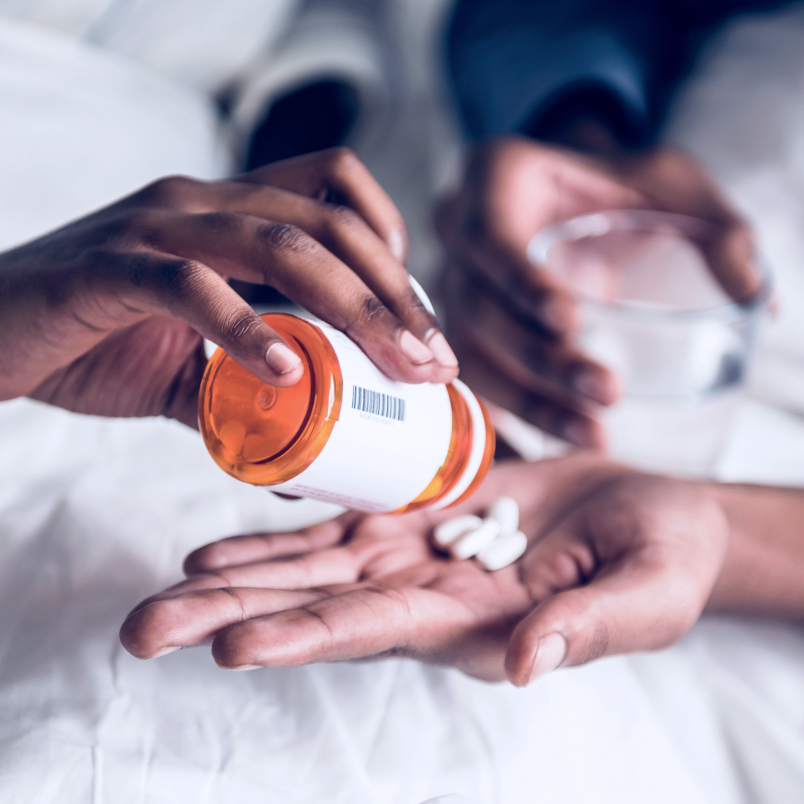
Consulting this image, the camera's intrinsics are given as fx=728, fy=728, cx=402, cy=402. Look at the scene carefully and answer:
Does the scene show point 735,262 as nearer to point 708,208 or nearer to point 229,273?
point 708,208

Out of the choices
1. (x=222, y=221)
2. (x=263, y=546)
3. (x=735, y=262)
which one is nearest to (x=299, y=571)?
(x=263, y=546)

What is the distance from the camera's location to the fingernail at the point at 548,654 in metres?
0.43

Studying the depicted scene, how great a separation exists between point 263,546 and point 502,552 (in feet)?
0.61

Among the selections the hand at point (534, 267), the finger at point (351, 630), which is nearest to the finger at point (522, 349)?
the hand at point (534, 267)

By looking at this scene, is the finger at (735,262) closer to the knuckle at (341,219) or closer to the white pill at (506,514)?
the white pill at (506,514)

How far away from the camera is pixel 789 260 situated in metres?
1.02

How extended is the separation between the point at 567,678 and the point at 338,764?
0.19m

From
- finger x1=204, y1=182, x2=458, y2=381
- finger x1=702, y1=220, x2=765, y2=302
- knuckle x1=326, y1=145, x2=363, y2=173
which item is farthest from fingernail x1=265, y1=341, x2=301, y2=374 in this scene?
finger x1=702, y1=220, x2=765, y2=302

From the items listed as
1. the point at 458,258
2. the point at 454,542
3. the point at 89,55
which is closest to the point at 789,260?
the point at 458,258

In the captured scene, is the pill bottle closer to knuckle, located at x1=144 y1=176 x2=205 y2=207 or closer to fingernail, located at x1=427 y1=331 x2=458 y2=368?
fingernail, located at x1=427 y1=331 x2=458 y2=368

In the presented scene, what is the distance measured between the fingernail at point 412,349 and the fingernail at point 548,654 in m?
0.19

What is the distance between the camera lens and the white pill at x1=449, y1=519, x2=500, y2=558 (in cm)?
58

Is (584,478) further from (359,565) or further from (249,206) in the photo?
(249,206)

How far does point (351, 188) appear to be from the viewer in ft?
1.84
